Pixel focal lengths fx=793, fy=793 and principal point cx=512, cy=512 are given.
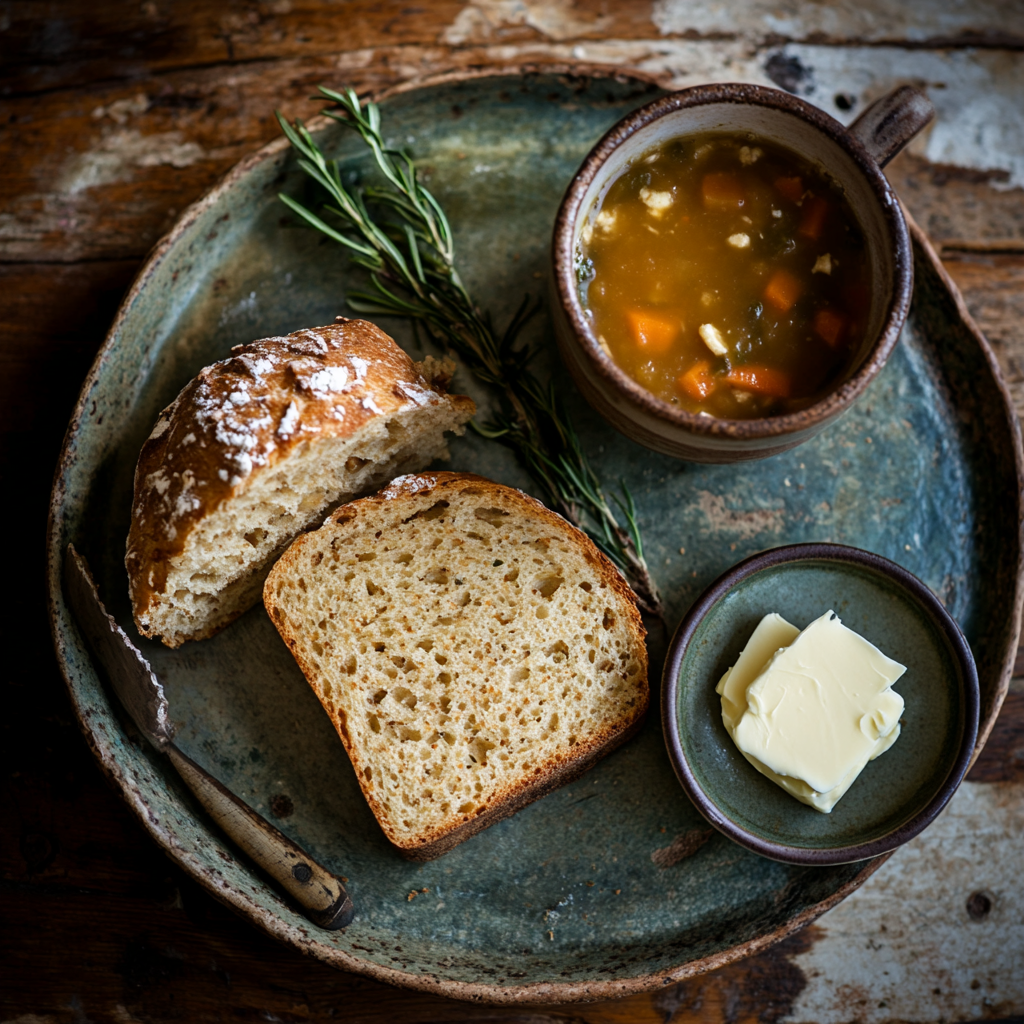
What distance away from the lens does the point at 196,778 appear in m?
1.93

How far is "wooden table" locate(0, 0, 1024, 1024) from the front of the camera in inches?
83.2

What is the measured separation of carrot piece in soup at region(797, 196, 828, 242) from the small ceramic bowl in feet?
2.42

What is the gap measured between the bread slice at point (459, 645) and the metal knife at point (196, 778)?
0.22 metres

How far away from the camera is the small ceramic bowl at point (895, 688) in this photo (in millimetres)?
1872

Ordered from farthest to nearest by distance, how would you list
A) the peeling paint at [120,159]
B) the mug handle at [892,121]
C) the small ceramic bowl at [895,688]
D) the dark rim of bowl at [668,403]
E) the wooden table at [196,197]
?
the peeling paint at [120,159] < the wooden table at [196,197] < the small ceramic bowl at [895,688] < the mug handle at [892,121] < the dark rim of bowl at [668,403]

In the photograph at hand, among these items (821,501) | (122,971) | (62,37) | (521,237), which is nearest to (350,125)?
(521,237)

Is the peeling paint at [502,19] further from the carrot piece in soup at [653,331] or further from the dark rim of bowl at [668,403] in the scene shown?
the carrot piece in soup at [653,331]

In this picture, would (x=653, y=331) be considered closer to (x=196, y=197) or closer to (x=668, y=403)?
(x=668, y=403)

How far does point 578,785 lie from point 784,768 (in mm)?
521

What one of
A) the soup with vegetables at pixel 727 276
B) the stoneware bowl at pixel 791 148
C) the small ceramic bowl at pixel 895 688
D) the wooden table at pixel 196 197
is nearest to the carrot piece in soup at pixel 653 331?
the soup with vegetables at pixel 727 276

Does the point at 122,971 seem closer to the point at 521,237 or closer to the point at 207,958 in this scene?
the point at 207,958

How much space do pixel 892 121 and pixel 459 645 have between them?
1.57 meters

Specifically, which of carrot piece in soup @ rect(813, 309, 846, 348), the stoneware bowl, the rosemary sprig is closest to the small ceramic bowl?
the rosemary sprig

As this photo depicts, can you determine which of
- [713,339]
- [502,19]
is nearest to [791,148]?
[713,339]
